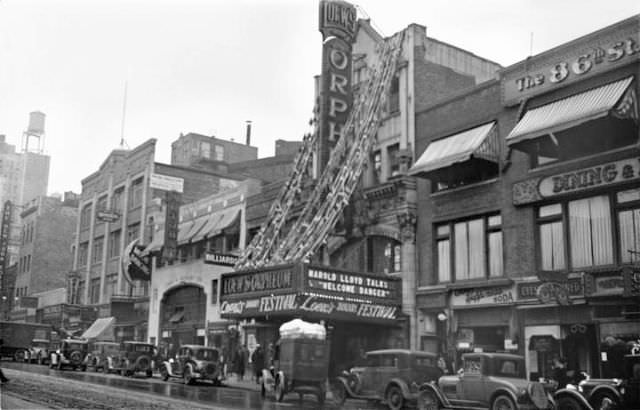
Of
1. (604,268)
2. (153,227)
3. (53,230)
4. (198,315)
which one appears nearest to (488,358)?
(604,268)

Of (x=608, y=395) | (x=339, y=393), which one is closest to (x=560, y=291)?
(x=608, y=395)

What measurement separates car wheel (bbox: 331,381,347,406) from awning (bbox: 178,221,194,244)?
27.5 metres

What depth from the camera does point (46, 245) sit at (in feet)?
286

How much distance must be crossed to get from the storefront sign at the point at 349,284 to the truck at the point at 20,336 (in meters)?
35.6

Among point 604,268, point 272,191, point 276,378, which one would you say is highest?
point 272,191

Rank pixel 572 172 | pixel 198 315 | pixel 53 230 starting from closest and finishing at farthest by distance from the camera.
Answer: pixel 572 172
pixel 198 315
pixel 53 230

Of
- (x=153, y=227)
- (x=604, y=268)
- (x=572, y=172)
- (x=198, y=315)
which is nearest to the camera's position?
(x=604, y=268)

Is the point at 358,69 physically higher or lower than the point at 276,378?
higher

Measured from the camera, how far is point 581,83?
2512cm

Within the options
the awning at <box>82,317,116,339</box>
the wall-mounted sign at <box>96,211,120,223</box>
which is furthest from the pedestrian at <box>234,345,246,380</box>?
the wall-mounted sign at <box>96,211,120,223</box>

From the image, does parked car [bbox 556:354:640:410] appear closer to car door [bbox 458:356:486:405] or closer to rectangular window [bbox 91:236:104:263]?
car door [bbox 458:356:486:405]

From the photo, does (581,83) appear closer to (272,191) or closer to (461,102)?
(461,102)

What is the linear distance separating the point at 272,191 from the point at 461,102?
14525 millimetres

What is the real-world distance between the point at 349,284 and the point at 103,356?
20.5m
